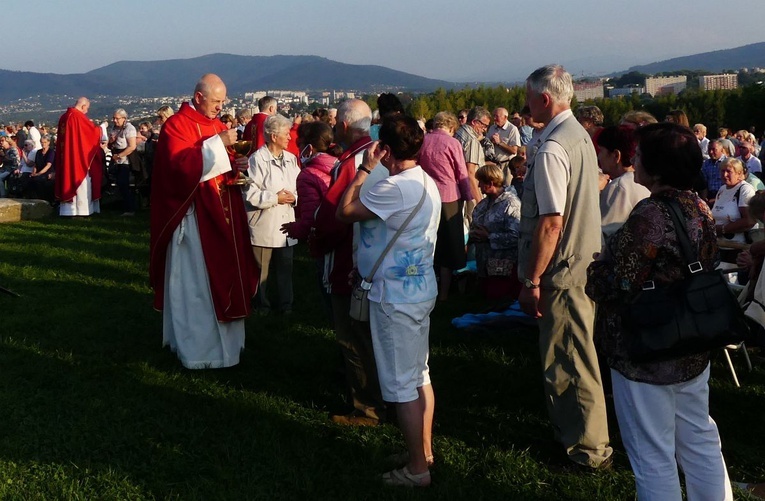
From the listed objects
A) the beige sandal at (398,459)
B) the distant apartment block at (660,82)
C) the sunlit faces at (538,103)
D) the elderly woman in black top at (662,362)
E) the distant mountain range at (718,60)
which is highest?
the distant mountain range at (718,60)

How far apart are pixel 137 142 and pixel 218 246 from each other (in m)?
10.6

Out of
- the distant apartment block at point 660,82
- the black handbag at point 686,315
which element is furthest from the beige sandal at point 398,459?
the distant apartment block at point 660,82

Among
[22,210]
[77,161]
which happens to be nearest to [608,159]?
[77,161]

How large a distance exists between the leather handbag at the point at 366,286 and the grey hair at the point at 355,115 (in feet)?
2.85

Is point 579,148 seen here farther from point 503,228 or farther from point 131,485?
point 503,228

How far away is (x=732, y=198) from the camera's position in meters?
7.88

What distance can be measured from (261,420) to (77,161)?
421 inches

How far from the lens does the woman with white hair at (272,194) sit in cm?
729

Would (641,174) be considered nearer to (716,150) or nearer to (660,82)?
(716,150)

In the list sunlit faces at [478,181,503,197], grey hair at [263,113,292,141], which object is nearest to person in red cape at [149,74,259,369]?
grey hair at [263,113,292,141]

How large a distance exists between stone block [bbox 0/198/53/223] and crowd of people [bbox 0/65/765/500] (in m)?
8.50

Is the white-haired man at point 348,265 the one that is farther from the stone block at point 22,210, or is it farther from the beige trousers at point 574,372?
the stone block at point 22,210

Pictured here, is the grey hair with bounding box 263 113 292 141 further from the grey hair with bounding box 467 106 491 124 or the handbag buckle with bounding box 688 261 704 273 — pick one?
the handbag buckle with bounding box 688 261 704 273

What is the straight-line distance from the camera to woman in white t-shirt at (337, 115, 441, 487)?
3918mm
